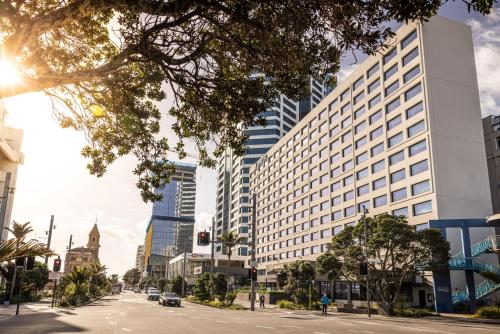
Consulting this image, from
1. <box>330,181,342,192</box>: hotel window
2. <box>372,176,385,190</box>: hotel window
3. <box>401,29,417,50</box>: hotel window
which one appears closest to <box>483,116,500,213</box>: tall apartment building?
A: <box>372,176,385,190</box>: hotel window

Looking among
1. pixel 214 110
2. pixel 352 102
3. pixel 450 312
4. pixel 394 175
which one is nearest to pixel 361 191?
pixel 394 175

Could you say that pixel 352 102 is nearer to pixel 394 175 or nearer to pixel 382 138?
pixel 382 138

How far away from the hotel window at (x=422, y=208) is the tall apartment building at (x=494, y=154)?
1356cm

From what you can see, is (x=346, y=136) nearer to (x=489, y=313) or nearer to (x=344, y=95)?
(x=344, y=95)

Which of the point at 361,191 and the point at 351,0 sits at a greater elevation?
the point at 361,191

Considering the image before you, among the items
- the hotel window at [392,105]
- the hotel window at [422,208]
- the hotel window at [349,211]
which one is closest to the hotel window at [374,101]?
the hotel window at [392,105]

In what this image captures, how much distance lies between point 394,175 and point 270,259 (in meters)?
50.2

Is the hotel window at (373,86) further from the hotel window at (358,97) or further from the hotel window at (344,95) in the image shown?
the hotel window at (344,95)

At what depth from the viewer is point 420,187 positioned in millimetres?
48250

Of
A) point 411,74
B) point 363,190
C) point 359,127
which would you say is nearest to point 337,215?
point 363,190

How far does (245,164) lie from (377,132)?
225 feet

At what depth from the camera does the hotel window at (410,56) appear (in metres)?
51.1

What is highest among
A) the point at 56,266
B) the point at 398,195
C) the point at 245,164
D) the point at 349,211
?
the point at 245,164

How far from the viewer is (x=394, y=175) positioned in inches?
2111
